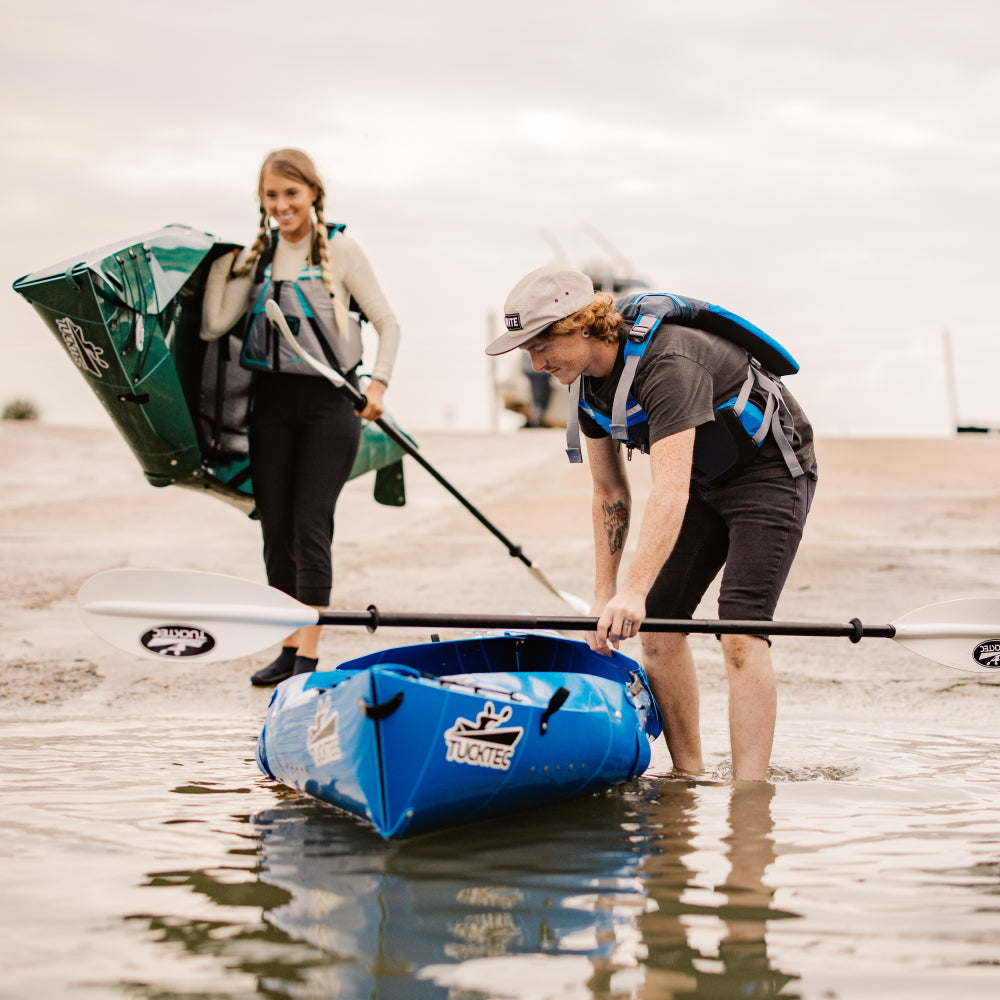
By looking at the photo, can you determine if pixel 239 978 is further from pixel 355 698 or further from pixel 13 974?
pixel 355 698

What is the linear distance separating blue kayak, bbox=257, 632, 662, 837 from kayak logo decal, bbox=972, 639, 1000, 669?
1120mm

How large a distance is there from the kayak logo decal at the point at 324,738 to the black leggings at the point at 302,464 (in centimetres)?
158

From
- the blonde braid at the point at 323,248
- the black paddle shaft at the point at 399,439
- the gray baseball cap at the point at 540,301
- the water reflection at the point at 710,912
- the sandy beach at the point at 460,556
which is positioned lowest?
the water reflection at the point at 710,912

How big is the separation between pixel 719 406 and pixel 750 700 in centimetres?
83

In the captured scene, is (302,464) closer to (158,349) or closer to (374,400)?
(374,400)

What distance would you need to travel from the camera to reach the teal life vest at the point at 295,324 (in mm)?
4711

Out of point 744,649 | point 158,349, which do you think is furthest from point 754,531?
point 158,349

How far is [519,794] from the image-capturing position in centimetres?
320

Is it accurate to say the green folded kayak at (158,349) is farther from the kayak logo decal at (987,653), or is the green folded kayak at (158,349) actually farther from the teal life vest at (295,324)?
the kayak logo decal at (987,653)

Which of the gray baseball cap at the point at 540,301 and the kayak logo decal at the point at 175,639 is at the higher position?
the gray baseball cap at the point at 540,301

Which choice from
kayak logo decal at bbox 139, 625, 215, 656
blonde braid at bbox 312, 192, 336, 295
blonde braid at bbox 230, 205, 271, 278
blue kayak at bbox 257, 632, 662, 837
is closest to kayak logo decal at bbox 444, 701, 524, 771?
blue kayak at bbox 257, 632, 662, 837

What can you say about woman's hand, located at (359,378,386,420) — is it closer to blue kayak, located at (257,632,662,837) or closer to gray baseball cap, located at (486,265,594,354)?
blue kayak, located at (257,632,662,837)

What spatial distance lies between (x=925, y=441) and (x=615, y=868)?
17.1 m

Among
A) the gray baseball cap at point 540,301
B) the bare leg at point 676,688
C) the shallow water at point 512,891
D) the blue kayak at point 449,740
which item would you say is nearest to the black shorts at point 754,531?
the bare leg at point 676,688
